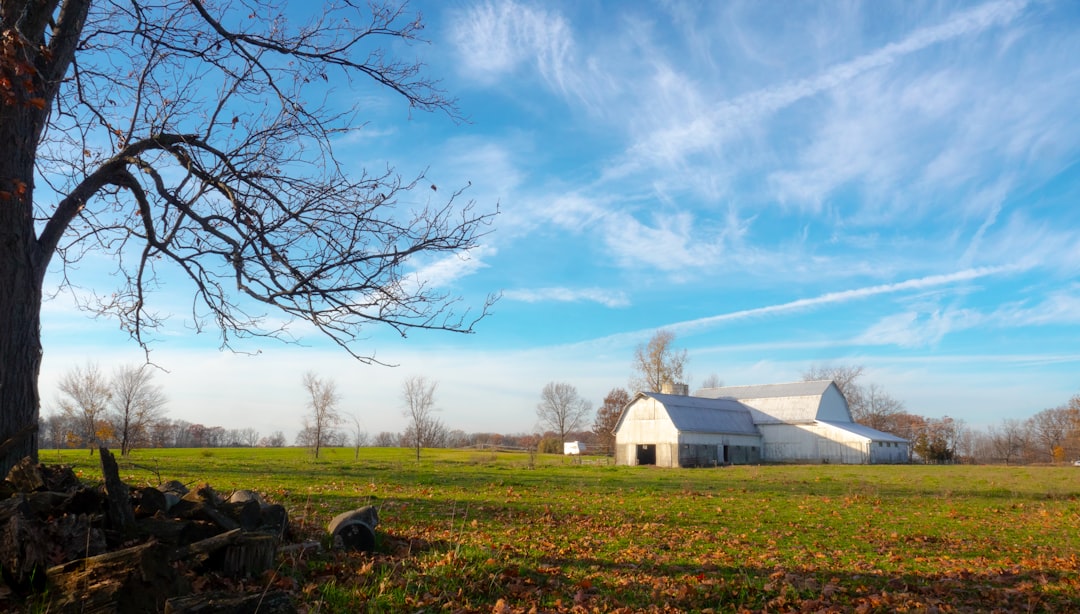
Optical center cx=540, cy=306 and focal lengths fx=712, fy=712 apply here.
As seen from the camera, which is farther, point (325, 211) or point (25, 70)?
point (325, 211)

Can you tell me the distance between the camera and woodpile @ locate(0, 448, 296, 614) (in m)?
4.99

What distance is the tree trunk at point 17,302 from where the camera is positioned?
7.04 metres

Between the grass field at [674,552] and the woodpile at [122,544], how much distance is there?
0.57 metres

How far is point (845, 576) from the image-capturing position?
28.2ft

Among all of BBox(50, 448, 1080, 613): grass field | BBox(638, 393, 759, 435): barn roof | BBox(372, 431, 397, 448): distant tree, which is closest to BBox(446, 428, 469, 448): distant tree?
BBox(372, 431, 397, 448): distant tree

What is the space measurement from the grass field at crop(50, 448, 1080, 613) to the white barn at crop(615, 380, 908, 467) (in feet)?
114

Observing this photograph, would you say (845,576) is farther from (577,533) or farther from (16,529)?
(16,529)

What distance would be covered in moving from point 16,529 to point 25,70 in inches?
135

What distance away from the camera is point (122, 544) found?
626 cm

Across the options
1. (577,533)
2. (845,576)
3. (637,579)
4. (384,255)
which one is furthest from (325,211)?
(845,576)

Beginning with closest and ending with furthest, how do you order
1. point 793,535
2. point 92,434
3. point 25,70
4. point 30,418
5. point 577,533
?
point 25,70
point 30,418
point 577,533
point 793,535
point 92,434

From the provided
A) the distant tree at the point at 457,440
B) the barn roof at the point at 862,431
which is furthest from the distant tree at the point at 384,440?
the barn roof at the point at 862,431

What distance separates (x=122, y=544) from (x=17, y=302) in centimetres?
282

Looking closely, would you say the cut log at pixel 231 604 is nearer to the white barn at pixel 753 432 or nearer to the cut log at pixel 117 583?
the cut log at pixel 117 583
